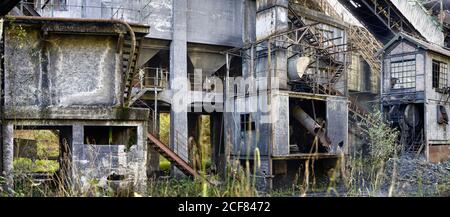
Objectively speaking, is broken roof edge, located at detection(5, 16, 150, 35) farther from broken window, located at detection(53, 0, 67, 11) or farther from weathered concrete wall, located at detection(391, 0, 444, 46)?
weathered concrete wall, located at detection(391, 0, 444, 46)

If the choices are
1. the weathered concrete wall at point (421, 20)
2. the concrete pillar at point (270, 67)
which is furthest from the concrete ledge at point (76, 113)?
the weathered concrete wall at point (421, 20)

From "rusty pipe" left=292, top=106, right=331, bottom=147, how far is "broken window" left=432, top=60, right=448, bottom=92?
612cm

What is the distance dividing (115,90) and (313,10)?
12.8m

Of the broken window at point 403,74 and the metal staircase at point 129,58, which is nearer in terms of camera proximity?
the metal staircase at point 129,58

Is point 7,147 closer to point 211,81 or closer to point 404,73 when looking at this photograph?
point 211,81

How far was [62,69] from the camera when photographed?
11.4m

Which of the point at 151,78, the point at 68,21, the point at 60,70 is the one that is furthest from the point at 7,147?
the point at 151,78

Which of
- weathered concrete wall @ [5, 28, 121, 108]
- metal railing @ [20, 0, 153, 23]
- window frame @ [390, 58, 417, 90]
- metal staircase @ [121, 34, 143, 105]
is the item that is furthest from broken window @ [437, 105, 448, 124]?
weathered concrete wall @ [5, 28, 121, 108]

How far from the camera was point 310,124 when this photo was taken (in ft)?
57.0

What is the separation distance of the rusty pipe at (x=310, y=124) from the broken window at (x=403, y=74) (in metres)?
5.03

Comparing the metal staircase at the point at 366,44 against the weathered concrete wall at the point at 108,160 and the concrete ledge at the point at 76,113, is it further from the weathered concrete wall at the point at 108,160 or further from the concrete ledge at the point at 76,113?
the weathered concrete wall at the point at 108,160

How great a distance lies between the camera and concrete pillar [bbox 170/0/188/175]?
1880 cm

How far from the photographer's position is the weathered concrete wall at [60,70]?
11.2 meters
